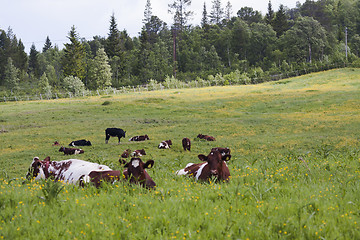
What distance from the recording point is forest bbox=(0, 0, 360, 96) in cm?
10300

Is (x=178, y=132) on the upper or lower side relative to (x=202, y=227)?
lower

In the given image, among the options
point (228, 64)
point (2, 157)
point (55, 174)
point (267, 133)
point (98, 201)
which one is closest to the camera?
point (98, 201)

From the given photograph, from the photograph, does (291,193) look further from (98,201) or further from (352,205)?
(98,201)

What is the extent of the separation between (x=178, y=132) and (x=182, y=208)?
22.7 metres

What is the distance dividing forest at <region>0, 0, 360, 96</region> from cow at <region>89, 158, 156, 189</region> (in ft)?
301

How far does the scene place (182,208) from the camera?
585 centimetres

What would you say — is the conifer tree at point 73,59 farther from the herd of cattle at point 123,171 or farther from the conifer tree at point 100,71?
the herd of cattle at point 123,171

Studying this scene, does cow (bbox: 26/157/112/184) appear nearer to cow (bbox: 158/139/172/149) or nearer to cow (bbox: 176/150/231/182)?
cow (bbox: 176/150/231/182)

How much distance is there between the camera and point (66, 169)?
976cm

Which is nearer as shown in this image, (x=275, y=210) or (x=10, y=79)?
(x=275, y=210)

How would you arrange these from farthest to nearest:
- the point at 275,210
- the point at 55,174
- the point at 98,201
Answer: the point at 55,174, the point at 98,201, the point at 275,210

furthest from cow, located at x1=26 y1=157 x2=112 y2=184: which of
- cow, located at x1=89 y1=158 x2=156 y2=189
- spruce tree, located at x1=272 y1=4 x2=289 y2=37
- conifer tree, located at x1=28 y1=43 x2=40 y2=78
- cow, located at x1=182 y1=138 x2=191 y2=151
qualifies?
conifer tree, located at x1=28 y1=43 x2=40 y2=78

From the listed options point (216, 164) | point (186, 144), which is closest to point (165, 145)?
point (186, 144)

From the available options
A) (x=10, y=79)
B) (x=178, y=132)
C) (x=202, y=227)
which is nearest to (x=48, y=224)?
(x=202, y=227)
